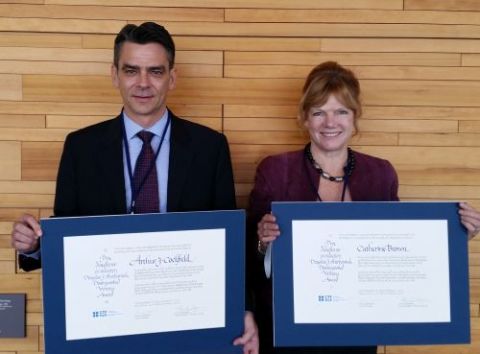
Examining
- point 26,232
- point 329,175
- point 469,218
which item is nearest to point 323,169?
point 329,175

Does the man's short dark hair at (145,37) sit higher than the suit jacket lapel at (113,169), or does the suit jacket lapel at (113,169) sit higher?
the man's short dark hair at (145,37)

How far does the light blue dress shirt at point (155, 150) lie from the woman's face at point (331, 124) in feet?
1.75

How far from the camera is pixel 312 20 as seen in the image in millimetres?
2389

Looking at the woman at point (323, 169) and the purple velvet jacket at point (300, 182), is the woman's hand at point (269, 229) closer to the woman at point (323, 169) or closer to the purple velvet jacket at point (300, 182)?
the woman at point (323, 169)

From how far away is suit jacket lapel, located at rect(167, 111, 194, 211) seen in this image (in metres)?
1.83

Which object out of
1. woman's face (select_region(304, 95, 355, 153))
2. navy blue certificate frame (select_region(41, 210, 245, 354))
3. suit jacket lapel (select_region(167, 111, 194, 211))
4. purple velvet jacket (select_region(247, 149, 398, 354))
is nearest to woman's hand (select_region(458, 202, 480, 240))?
purple velvet jacket (select_region(247, 149, 398, 354))

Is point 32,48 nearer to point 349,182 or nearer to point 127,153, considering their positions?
point 127,153

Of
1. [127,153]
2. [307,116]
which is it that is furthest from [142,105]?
[307,116]

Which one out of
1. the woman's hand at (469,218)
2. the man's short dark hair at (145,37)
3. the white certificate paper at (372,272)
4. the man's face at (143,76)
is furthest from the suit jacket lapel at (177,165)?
the woman's hand at (469,218)

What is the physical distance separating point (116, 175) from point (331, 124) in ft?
2.52

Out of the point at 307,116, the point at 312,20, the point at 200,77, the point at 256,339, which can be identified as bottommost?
the point at 256,339

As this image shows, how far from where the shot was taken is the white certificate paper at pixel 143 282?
1656 millimetres

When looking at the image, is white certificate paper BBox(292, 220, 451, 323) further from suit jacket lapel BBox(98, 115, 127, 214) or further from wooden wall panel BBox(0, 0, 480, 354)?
wooden wall panel BBox(0, 0, 480, 354)

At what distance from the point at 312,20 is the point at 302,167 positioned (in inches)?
31.0
